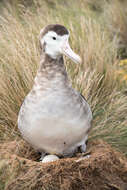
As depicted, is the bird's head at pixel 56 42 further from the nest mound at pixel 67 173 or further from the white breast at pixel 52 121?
the nest mound at pixel 67 173

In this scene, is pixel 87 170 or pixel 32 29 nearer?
pixel 87 170

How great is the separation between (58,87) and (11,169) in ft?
1.72

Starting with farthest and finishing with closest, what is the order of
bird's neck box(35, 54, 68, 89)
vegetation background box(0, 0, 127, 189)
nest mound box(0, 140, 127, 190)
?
vegetation background box(0, 0, 127, 189) → bird's neck box(35, 54, 68, 89) → nest mound box(0, 140, 127, 190)

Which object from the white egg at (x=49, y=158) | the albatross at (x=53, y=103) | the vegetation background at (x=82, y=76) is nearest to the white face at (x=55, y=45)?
the albatross at (x=53, y=103)

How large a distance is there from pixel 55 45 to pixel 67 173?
0.72m

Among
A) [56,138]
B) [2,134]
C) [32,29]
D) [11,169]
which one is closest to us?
[11,169]

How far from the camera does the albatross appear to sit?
2512 mm

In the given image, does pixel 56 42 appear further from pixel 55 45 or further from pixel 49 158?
pixel 49 158

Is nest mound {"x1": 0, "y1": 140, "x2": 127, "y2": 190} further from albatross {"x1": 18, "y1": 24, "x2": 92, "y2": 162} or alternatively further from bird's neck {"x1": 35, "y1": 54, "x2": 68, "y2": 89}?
bird's neck {"x1": 35, "y1": 54, "x2": 68, "y2": 89}

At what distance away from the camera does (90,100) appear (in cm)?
339

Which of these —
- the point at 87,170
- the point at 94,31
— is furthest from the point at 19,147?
the point at 94,31

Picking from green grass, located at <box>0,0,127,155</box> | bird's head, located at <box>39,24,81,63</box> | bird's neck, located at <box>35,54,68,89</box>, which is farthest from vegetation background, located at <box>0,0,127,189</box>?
bird's head, located at <box>39,24,81,63</box>

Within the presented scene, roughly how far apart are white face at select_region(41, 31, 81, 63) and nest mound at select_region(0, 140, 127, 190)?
A: 1.96ft

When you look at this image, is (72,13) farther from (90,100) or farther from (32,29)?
(90,100)
